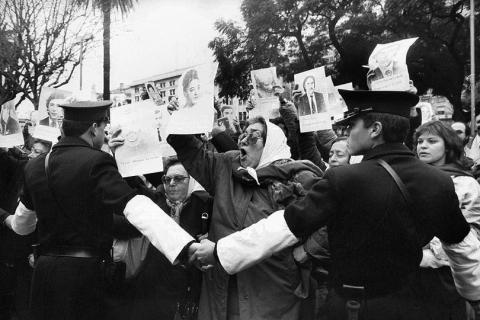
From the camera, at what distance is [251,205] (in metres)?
2.96

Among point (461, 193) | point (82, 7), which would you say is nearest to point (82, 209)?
point (461, 193)

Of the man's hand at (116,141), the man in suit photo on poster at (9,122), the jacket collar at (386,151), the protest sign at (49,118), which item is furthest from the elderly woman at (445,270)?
the man in suit photo on poster at (9,122)

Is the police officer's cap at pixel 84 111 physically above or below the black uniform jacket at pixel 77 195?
above

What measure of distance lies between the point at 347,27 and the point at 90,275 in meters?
19.5

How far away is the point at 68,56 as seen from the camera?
1345 centimetres

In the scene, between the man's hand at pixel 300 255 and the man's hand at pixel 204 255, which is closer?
the man's hand at pixel 204 255

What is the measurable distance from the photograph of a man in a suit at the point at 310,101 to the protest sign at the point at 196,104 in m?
1.49

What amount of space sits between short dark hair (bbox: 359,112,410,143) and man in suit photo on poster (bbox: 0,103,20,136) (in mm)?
3820

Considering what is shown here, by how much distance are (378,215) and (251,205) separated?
895 mm

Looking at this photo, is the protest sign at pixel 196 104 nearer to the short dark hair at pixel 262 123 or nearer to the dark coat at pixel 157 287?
the short dark hair at pixel 262 123

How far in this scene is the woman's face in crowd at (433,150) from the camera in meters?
3.41

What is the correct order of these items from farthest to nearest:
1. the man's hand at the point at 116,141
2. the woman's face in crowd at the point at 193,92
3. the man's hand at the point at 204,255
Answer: the man's hand at the point at 116,141, the woman's face in crowd at the point at 193,92, the man's hand at the point at 204,255

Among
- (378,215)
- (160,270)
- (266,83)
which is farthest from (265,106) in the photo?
(378,215)

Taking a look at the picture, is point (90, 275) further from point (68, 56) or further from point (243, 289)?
point (68, 56)
